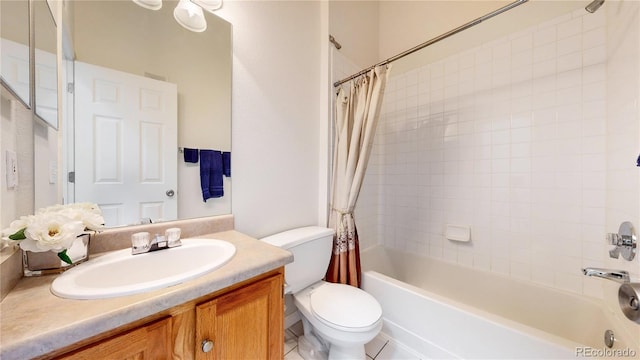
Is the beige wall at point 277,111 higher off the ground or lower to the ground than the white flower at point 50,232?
higher

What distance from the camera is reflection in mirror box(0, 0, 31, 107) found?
56 centimetres

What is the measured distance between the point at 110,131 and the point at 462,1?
2588 millimetres

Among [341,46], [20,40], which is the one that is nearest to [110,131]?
[20,40]

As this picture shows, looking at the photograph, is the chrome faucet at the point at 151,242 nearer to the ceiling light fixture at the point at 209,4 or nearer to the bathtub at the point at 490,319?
the ceiling light fixture at the point at 209,4

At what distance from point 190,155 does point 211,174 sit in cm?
13

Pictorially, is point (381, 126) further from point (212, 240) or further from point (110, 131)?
point (110, 131)

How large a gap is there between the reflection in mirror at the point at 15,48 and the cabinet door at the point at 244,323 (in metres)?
0.79

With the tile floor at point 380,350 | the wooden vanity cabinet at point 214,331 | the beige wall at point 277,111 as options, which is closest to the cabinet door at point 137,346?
the wooden vanity cabinet at point 214,331

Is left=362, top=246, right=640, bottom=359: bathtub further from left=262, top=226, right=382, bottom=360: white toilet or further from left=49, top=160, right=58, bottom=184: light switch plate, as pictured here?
left=49, top=160, right=58, bottom=184: light switch plate

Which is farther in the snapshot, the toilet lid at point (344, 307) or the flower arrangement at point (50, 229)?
the toilet lid at point (344, 307)

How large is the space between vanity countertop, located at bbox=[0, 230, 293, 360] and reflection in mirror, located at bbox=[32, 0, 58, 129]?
0.55 m

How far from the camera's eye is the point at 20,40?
62cm

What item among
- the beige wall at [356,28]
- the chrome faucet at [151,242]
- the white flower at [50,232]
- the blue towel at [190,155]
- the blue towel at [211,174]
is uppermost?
the beige wall at [356,28]

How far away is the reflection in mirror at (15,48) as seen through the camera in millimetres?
555
